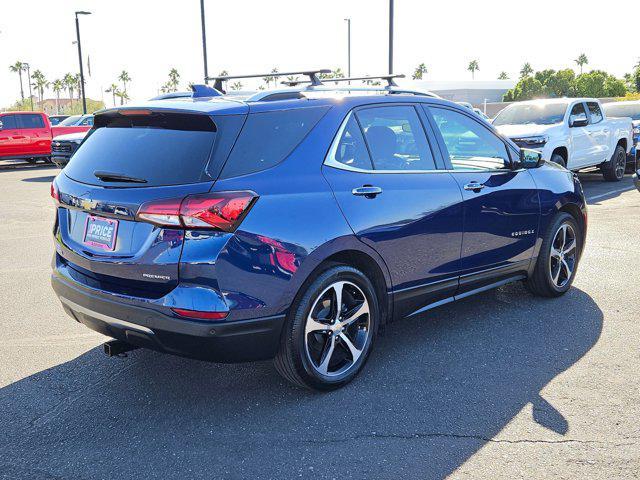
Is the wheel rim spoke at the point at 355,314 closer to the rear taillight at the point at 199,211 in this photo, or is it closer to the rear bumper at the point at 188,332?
the rear bumper at the point at 188,332

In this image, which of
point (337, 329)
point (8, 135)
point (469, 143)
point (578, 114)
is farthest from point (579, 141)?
point (8, 135)

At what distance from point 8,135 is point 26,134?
573 millimetres

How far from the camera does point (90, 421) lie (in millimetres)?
3629

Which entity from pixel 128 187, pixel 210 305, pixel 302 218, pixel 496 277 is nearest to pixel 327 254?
pixel 302 218

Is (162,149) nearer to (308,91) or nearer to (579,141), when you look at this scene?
(308,91)

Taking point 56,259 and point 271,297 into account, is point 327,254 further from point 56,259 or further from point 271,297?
point 56,259

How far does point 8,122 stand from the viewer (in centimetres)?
2258

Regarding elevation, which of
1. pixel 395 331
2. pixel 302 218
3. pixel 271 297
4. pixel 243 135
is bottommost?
pixel 395 331

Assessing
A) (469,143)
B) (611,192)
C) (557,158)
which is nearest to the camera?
(469,143)

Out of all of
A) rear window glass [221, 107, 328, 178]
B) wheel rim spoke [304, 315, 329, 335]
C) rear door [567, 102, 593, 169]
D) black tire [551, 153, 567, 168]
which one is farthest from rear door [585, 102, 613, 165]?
wheel rim spoke [304, 315, 329, 335]

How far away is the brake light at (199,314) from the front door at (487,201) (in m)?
2.05

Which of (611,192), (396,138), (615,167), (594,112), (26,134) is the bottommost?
(611,192)

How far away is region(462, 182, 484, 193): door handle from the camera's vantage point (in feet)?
15.5

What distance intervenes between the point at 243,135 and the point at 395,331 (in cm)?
214
